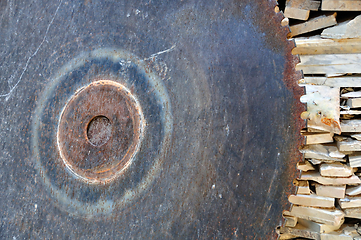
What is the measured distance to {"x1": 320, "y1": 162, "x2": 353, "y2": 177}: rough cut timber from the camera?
2559 mm

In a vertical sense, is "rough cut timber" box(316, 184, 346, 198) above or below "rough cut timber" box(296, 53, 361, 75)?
below

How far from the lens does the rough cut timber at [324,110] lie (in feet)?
6.87

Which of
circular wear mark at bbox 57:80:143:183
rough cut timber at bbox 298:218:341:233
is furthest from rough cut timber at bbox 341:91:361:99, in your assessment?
circular wear mark at bbox 57:80:143:183

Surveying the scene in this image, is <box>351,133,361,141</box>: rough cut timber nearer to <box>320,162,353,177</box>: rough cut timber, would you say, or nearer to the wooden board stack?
the wooden board stack

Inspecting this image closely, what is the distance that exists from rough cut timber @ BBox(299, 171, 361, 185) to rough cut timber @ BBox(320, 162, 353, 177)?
4 centimetres

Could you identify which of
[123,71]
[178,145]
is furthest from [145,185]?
[123,71]

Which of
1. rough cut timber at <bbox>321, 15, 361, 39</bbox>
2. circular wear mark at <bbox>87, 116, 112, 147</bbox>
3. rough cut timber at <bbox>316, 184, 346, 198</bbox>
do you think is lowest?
rough cut timber at <bbox>316, 184, 346, 198</bbox>

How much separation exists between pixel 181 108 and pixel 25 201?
4.02ft

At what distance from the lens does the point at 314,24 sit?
2.52 m

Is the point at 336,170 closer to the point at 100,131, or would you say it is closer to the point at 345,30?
the point at 345,30

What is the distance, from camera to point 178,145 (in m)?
1.75

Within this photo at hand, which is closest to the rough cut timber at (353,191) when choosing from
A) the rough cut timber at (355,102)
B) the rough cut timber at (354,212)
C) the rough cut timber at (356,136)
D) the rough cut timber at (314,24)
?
the rough cut timber at (354,212)

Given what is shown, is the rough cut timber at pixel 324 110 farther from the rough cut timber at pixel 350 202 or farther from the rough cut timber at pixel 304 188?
the rough cut timber at pixel 350 202

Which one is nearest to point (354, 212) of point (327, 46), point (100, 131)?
point (327, 46)
